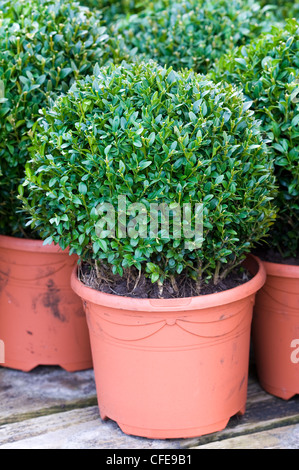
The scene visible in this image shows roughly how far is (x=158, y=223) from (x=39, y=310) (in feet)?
3.20

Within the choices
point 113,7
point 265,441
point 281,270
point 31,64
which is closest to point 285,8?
point 113,7

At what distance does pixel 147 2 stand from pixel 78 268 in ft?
6.28

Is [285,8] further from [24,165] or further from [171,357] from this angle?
[171,357]

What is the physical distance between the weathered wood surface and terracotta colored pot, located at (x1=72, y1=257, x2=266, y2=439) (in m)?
0.07

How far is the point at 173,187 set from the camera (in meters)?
2.18

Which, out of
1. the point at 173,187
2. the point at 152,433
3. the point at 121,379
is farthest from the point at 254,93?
the point at 152,433

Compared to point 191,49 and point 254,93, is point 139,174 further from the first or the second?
point 191,49

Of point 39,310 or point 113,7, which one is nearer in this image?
point 39,310

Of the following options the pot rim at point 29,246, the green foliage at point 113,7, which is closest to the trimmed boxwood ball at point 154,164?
the pot rim at point 29,246

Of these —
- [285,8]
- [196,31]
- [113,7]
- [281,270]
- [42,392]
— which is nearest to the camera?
[281,270]

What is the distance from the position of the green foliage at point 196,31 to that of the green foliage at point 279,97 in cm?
34

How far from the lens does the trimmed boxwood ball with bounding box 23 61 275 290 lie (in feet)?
7.09

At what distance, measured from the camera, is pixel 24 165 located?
2.65 meters

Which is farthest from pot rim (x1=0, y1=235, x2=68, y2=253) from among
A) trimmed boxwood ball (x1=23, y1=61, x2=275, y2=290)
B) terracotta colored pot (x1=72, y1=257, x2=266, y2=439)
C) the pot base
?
the pot base
